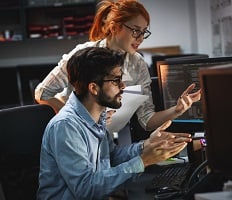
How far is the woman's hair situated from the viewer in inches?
93.7

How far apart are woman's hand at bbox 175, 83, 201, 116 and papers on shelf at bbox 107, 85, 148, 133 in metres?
0.18

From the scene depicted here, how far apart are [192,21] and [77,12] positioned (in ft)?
4.65

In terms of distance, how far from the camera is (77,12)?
630 cm

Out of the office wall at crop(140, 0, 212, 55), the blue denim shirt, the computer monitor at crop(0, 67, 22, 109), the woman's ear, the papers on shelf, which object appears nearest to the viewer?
the blue denim shirt

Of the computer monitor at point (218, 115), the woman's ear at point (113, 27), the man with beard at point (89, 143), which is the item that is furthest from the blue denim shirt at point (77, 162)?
the woman's ear at point (113, 27)

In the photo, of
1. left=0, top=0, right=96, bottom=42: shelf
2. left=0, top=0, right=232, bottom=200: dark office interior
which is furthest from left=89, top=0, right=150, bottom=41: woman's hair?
left=0, top=0, right=96, bottom=42: shelf

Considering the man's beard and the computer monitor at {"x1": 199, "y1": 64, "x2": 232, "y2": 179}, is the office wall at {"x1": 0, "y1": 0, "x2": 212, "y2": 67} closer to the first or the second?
the man's beard

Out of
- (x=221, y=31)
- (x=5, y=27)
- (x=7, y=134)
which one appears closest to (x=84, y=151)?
(x=7, y=134)

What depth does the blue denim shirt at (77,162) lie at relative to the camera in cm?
167

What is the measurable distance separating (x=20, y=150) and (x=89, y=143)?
403mm

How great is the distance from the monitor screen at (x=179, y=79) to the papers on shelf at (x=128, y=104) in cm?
10

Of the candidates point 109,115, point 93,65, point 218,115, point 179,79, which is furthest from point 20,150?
point 218,115

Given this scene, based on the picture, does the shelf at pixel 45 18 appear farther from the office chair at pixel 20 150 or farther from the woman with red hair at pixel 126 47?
the office chair at pixel 20 150

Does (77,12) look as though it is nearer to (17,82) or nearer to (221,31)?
(17,82)
